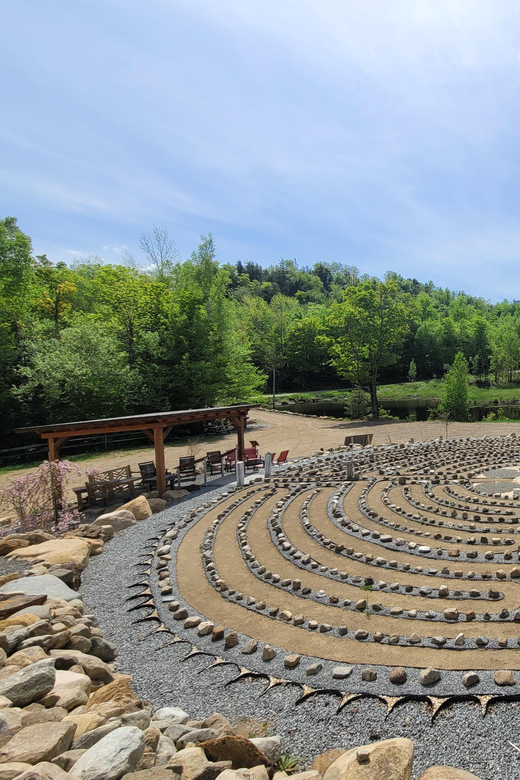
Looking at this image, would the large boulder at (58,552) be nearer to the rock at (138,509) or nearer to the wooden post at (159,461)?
the rock at (138,509)

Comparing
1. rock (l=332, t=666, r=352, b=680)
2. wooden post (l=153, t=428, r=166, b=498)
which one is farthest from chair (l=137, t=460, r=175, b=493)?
rock (l=332, t=666, r=352, b=680)

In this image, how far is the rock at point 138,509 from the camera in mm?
12070

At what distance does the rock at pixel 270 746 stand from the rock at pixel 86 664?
2170mm

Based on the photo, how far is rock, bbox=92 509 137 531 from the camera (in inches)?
443

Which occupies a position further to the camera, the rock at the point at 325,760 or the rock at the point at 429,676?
the rock at the point at 429,676

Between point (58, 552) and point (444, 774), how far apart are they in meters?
7.93

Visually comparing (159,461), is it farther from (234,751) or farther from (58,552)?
(234,751)

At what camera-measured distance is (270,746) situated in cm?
401

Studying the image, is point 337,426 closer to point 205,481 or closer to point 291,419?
point 291,419

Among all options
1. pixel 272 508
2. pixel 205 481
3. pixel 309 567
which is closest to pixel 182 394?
pixel 205 481

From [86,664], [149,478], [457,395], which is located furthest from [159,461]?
[457,395]

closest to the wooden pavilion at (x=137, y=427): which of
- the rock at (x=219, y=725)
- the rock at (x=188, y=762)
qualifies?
the rock at (x=219, y=725)

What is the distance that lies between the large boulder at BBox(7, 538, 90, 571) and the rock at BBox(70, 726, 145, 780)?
573 cm

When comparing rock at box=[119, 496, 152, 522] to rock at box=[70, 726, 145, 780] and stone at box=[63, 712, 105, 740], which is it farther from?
rock at box=[70, 726, 145, 780]
